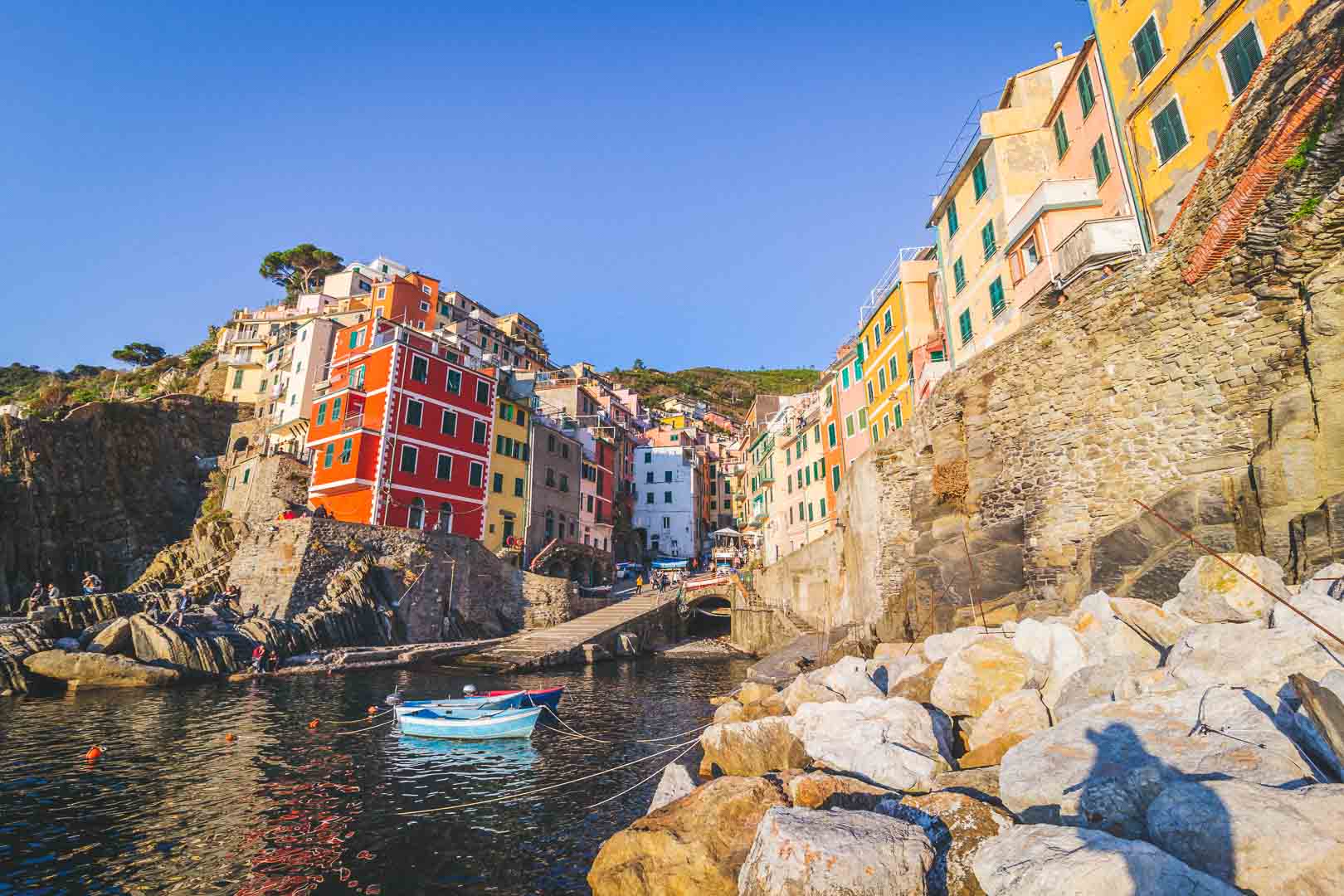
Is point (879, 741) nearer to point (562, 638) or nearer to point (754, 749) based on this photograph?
point (754, 749)

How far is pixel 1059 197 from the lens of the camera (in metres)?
22.3

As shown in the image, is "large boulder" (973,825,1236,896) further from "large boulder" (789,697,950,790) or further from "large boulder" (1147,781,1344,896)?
"large boulder" (789,697,950,790)

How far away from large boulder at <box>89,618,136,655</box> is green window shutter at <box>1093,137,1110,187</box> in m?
46.5

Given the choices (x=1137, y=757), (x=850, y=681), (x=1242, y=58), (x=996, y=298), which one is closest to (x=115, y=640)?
(x=850, y=681)

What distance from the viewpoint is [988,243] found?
2717 centimetres

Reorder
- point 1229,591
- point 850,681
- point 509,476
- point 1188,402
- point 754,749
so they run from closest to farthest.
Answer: point 1229,591 < point 754,749 < point 1188,402 < point 850,681 < point 509,476

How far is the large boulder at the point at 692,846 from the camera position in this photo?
8.12 m

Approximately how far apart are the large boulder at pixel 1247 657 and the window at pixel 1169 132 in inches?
639

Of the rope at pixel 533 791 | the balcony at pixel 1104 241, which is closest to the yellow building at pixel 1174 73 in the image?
the balcony at pixel 1104 241

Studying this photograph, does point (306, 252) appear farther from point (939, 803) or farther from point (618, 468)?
point (939, 803)

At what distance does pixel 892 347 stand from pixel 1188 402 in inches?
926

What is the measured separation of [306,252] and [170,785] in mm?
102058

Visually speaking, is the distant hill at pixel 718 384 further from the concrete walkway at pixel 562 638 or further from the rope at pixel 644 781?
the rope at pixel 644 781

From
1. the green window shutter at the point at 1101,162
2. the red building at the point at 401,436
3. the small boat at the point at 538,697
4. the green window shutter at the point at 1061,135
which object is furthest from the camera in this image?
the red building at the point at 401,436
